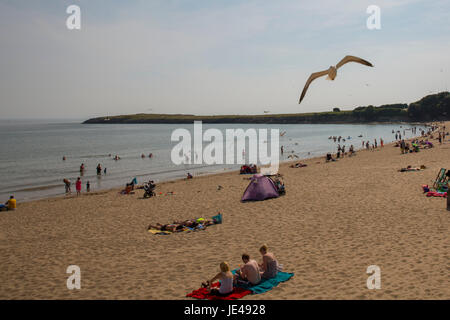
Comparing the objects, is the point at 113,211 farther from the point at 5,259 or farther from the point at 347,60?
the point at 347,60

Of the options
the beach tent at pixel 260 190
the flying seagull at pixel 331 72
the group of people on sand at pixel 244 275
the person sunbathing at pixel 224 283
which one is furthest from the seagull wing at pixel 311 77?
the beach tent at pixel 260 190

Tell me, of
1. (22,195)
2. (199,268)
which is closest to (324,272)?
(199,268)

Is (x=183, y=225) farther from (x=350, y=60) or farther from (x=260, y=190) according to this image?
(x=350, y=60)

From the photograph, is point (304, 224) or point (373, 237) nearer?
point (373, 237)

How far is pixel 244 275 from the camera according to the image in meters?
6.76

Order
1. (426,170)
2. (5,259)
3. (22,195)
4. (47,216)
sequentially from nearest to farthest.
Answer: (5,259) < (47,216) < (426,170) < (22,195)

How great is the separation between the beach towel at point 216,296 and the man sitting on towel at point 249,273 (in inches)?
9.7

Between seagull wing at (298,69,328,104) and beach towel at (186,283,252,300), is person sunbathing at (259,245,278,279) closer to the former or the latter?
beach towel at (186,283,252,300)

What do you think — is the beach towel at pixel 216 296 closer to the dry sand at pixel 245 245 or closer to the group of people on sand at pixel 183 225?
the dry sand at pixel 245 245

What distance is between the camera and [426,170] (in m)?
20.2

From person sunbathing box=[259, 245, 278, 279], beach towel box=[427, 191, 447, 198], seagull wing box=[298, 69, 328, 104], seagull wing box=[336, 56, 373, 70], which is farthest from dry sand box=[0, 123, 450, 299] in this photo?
seagull wing box=[336, 56, 373, 70]

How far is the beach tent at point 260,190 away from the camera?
1546cm

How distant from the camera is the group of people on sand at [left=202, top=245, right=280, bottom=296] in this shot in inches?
247
